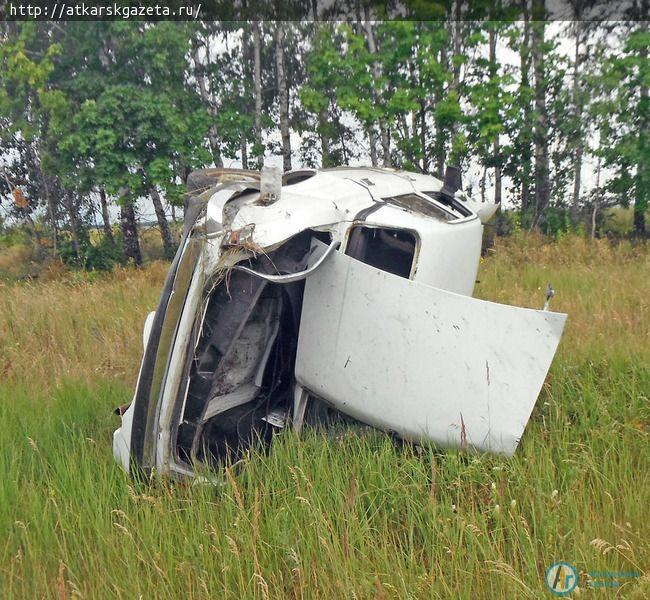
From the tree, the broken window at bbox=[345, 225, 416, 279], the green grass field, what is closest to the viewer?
the green grass field

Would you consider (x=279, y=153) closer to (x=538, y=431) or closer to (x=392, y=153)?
(x=392, y=153)

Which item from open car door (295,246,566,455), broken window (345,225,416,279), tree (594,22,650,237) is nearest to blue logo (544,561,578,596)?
open car door (295,246,566,455)

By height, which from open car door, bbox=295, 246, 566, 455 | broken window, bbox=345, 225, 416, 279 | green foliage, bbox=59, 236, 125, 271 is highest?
broken window, bbox=345, 225, 416, 279

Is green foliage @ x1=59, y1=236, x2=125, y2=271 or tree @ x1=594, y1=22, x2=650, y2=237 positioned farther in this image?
green foliage @ x1=59, y1=236, x2=125, y2=271

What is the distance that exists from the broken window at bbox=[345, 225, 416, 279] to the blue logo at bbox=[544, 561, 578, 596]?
1.61 m

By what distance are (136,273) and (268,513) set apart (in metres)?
7.40

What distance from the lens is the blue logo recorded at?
6.05 feet

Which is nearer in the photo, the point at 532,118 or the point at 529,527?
the point at 529,527

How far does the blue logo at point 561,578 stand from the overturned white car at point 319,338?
549 millimetres

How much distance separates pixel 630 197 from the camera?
11.0 m

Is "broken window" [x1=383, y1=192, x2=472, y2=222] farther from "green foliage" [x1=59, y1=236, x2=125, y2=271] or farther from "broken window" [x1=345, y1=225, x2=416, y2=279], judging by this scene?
"green foliage" [x1=59, y1=236, x2=125, y2=271]

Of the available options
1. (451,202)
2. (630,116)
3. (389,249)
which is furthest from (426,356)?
(630,116)

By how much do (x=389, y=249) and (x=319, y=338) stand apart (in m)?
0.75

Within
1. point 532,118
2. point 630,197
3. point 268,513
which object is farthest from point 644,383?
point 532,118
